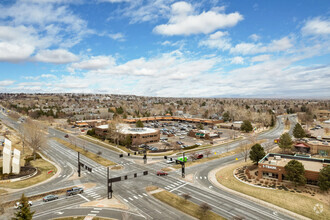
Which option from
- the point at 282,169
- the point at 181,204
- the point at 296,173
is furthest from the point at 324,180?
the point at 181,204

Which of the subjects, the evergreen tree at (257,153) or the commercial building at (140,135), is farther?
the commercial building at (140,135)

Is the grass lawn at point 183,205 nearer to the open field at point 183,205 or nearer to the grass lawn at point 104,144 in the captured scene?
the open field at point 183,205

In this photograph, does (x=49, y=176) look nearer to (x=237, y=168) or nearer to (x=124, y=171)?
(x=124, y=171)

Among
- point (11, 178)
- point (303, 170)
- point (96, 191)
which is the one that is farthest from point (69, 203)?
point (303, 170)

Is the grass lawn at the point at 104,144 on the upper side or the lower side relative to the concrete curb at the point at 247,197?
upper

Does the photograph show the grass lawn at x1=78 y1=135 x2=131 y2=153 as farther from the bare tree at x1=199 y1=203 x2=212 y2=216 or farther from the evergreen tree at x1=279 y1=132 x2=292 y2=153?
the evergreen tree at x1=279 y1=132 x2=292 y2=153

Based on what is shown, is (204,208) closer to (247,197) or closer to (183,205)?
(183,205)

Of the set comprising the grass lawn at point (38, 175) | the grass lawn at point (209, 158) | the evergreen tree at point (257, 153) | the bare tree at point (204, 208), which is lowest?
the grass lawn at point (38, 175)

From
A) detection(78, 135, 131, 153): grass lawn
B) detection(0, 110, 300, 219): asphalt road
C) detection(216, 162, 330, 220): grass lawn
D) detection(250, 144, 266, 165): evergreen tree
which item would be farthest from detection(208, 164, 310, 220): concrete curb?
detection(78, 135, 131, 153): grass lawn

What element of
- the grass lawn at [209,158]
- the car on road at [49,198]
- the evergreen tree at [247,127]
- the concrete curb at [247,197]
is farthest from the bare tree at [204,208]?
the evergreen tree at [247,127]
